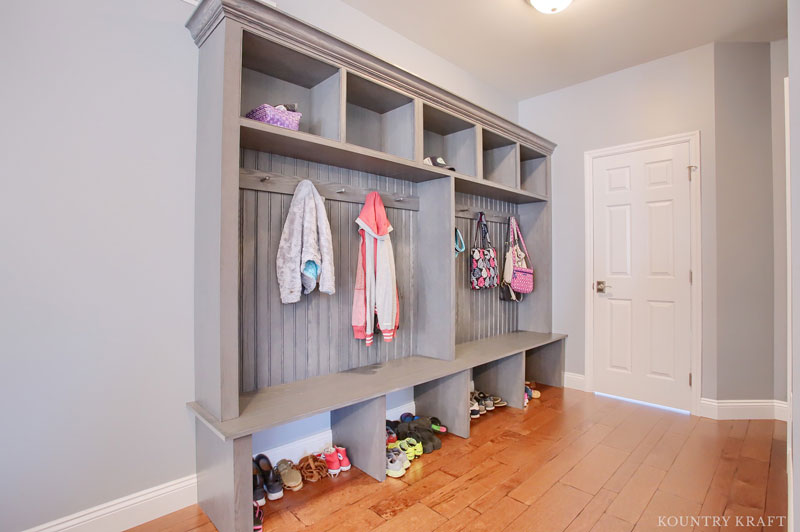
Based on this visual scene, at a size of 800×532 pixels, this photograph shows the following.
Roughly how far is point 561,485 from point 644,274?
2005 millimetres

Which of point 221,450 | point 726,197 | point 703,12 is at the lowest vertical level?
point 221,450

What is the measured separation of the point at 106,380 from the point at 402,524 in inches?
54.3

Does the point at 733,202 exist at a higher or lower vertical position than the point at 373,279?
higher

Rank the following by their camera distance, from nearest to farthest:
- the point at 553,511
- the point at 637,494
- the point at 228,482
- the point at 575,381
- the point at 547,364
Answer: the point at 228,482, the point at 553,511, the point at 637,494, the point at 575,381, the point at 547,364

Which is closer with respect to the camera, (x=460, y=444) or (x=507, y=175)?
(x=460, y=444)

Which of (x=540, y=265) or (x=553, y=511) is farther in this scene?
(x=540, y=265)

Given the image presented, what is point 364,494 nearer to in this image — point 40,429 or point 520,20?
point 40,429

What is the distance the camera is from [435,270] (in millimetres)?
2750

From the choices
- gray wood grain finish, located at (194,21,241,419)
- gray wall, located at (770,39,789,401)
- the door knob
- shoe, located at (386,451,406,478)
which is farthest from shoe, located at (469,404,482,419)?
gray wall, located at (770,39,789,401)

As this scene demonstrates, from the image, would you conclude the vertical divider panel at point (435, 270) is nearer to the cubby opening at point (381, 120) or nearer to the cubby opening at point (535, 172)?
the cubby opening at point (381, 120)

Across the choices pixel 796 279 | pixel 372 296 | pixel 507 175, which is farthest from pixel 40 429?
pixel 507 175

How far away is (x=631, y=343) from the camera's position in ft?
11.0

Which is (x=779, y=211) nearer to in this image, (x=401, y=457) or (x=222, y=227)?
(x=401, y=457)

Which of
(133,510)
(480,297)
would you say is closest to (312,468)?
(133,510)
